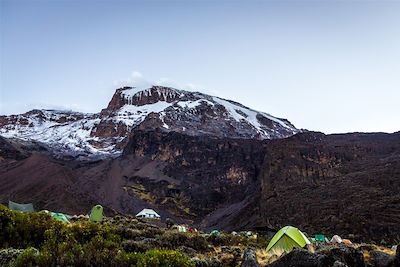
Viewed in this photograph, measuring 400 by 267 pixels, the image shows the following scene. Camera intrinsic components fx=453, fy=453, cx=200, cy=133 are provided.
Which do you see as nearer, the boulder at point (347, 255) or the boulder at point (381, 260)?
the boulder at point (347, 255)

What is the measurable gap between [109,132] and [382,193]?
14774cm

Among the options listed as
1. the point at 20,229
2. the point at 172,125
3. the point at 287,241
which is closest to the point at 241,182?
the point at 172,125

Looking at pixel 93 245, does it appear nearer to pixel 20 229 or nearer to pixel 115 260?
pixel 115 260

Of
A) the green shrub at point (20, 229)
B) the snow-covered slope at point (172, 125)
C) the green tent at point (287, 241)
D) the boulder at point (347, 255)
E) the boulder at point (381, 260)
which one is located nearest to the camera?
the boulder at point (347, 255)

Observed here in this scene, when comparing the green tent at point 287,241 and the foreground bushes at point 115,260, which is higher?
the foreground bushes at point 115,260

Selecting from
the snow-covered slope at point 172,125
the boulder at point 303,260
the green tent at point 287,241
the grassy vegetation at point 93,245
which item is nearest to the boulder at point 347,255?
the boulder at point 303,260

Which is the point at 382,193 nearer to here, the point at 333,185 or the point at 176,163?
the point at 333,185

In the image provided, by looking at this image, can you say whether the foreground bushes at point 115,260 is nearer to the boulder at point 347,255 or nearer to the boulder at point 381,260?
the boulder at point 347,255

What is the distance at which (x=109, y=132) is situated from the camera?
606 feet

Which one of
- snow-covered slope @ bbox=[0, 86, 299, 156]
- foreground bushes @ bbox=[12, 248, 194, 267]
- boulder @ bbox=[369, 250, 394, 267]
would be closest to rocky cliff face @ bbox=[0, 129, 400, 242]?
boulder @ bbox=[369, 250, 394, 267]

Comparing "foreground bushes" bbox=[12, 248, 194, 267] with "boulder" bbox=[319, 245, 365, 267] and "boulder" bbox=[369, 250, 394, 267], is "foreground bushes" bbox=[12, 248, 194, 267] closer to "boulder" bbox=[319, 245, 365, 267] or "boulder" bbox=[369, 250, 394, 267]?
"boulder" bbox=[319, 245, 365, 267]

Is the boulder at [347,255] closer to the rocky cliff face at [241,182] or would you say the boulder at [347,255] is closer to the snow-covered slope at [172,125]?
the rocky cliff face at [241,182]

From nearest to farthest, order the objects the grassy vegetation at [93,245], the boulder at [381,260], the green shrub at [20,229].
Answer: the grassy vegetation at [93,245]
the boulder at [381,260]
the green shrub at [20,229]

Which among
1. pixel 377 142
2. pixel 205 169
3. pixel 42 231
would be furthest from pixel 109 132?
pixel 42 231
